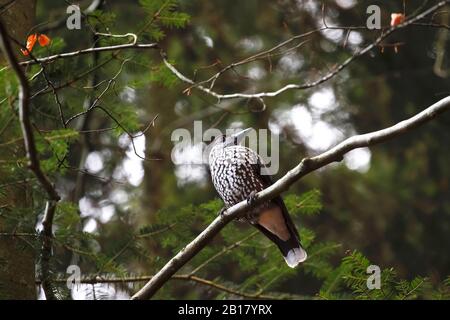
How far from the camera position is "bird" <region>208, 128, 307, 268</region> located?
5293 millimetres

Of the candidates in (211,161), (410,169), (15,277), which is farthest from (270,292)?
(410,169)

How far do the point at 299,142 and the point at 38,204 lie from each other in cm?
466

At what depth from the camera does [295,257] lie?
523 centimetres

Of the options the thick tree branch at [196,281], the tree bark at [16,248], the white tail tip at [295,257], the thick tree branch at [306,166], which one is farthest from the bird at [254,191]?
the tree bark at [16,248]

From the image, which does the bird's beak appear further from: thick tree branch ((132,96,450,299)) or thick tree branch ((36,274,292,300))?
thick tree branch ((132,96,450,299))

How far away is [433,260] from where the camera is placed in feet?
28.9

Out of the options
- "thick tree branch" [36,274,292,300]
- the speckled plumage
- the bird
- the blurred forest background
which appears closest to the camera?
"thick tree branch" [36,274,292,300]

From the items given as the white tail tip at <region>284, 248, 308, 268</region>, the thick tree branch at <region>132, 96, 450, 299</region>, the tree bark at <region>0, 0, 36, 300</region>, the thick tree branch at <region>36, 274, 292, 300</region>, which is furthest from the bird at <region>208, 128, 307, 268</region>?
the tree bark at <region>0, 0, 36, 300</region>

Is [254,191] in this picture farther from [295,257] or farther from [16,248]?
[16,248]

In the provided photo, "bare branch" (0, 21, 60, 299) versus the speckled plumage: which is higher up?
"bare branch" (0, 21, 60, 299)

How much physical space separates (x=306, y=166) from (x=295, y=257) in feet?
5.25

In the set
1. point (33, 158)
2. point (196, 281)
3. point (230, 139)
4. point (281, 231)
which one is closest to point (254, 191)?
point (281, 231)

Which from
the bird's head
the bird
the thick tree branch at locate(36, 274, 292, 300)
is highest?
the bird's head
